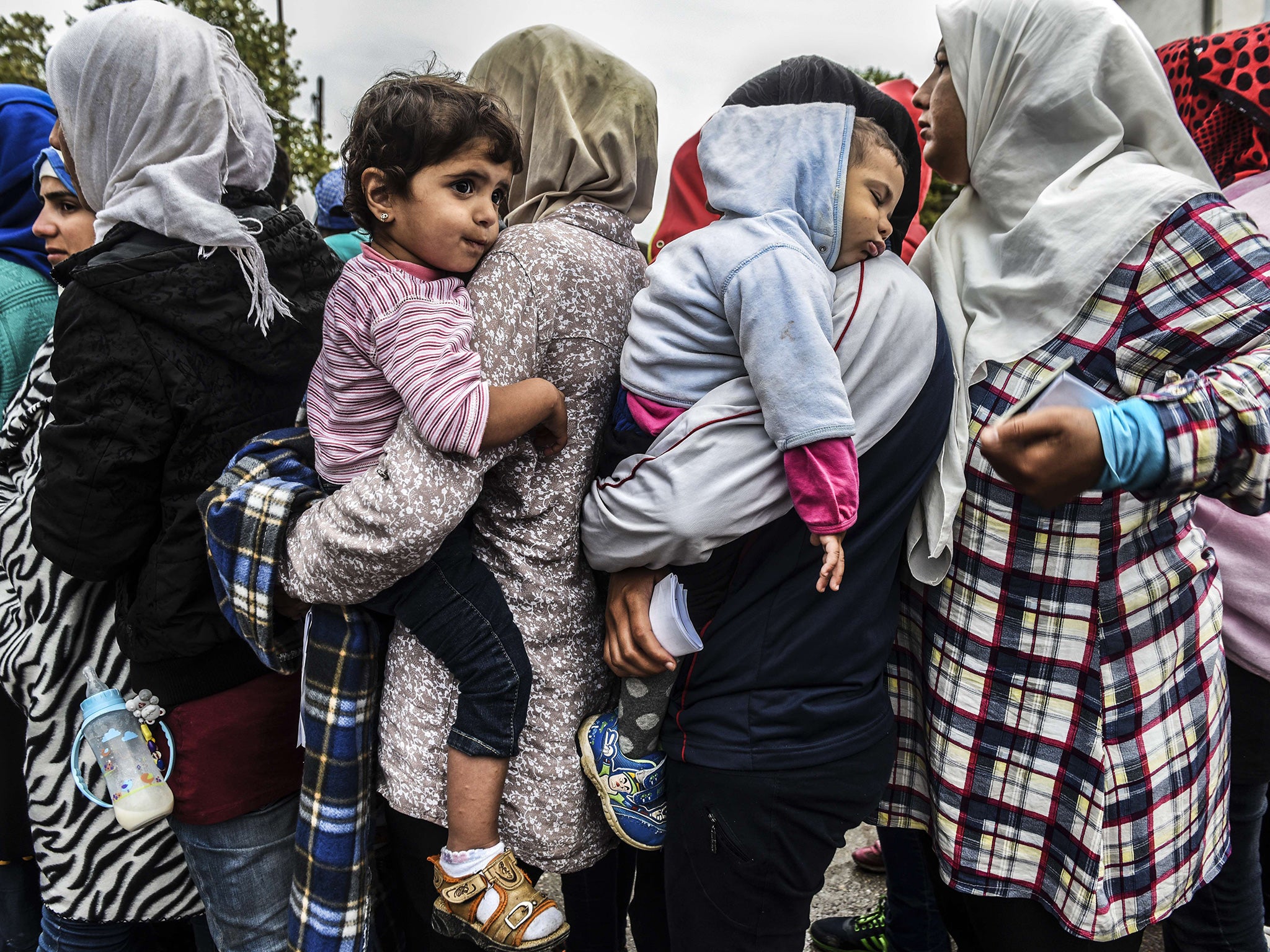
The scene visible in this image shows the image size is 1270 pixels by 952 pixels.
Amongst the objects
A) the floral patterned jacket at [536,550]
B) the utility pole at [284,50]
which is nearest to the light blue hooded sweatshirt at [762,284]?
the floral patterned jacket at [536,550]


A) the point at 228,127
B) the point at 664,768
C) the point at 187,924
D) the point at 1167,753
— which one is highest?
the point at 228,127

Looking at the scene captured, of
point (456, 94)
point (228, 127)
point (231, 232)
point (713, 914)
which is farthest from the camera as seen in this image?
point (228, 127)

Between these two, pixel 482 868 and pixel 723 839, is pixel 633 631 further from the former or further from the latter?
pixel 482 868

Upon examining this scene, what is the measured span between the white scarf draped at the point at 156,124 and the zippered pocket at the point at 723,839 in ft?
3.99

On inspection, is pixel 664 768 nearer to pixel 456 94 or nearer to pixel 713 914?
pixel 713 914

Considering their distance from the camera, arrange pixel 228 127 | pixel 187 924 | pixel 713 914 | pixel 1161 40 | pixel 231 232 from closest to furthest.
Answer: pixel 713 914 → pixel 231 232 → pixel 228 127 → pixel 187 924 → pixel 1161 40

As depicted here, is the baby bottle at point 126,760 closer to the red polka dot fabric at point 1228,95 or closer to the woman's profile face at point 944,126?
the woman's profile face at point 944,126

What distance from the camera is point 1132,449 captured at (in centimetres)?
116

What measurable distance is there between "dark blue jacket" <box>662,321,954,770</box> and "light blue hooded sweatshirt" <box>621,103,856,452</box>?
0.65 feet

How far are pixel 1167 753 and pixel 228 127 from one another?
2086mm

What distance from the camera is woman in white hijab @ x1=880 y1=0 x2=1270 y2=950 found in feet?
4.26

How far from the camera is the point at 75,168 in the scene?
1.76 meters

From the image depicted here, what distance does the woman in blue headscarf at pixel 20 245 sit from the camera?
2047mm

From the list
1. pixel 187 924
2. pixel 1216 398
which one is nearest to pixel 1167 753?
pixel 1216 398
